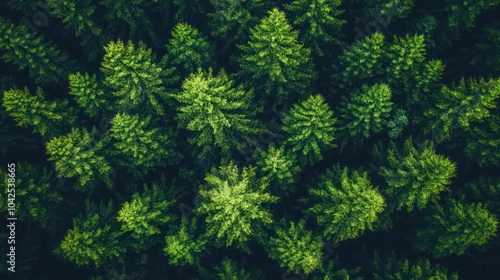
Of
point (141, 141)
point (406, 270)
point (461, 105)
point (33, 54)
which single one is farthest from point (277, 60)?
point (406, 270)

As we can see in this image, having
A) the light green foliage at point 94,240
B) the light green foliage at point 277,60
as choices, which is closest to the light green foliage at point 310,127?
the light green foliage at point 277,60

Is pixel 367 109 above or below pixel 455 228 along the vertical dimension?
above

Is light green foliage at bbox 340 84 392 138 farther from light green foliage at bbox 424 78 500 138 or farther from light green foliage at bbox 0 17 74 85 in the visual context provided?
light green foliage at bbox 0 17 74 85

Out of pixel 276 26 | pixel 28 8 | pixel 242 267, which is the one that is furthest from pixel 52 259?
pixel 276 26

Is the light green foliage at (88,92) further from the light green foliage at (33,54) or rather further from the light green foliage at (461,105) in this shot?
the light green foliage at (461,105)

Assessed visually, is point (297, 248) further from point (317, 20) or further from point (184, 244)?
point (317, 20)

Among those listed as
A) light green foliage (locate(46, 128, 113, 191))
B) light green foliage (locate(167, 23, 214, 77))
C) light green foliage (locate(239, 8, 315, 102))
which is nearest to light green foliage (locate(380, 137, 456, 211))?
light green foliage (locate(239, 8, 315, 102))

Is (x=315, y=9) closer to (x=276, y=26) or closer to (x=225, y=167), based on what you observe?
(x=276, y=26)
